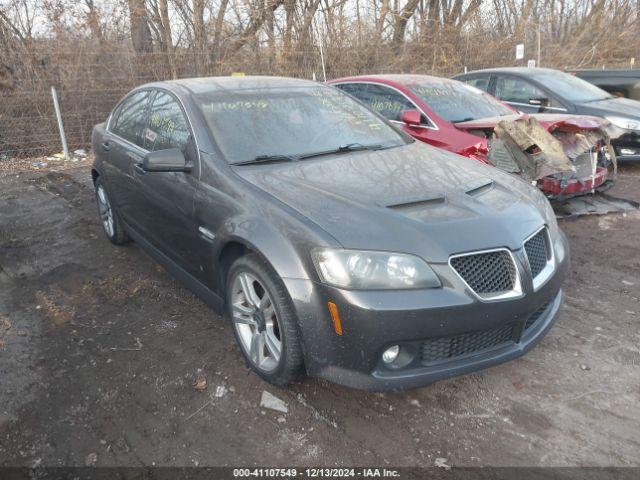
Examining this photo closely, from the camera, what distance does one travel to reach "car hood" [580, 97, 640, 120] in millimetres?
7051

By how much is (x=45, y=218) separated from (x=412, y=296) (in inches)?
209

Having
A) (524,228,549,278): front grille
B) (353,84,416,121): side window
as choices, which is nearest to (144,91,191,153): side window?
(524,228,549,278): front grille

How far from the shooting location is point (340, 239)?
238cm

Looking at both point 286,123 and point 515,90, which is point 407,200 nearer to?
point 286,123

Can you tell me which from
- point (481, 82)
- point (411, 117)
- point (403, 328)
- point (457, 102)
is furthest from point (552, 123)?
point (403, 328)

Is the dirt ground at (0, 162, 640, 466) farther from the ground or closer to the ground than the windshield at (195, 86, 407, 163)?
closer to the ground

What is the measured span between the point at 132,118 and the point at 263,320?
99.0 inches

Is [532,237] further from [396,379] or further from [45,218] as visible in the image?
[45,218]

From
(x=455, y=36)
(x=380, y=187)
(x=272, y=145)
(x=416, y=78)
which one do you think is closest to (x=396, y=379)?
(x=380, y=187)

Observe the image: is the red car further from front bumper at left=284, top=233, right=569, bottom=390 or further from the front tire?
the front tire

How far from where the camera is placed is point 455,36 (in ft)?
54.7

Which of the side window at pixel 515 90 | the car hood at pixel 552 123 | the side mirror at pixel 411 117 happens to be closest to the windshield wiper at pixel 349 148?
the side mirror at pixel 411 117

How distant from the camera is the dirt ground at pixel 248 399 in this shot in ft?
7.97

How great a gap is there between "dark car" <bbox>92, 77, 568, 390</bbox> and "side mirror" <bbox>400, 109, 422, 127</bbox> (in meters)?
1.73
